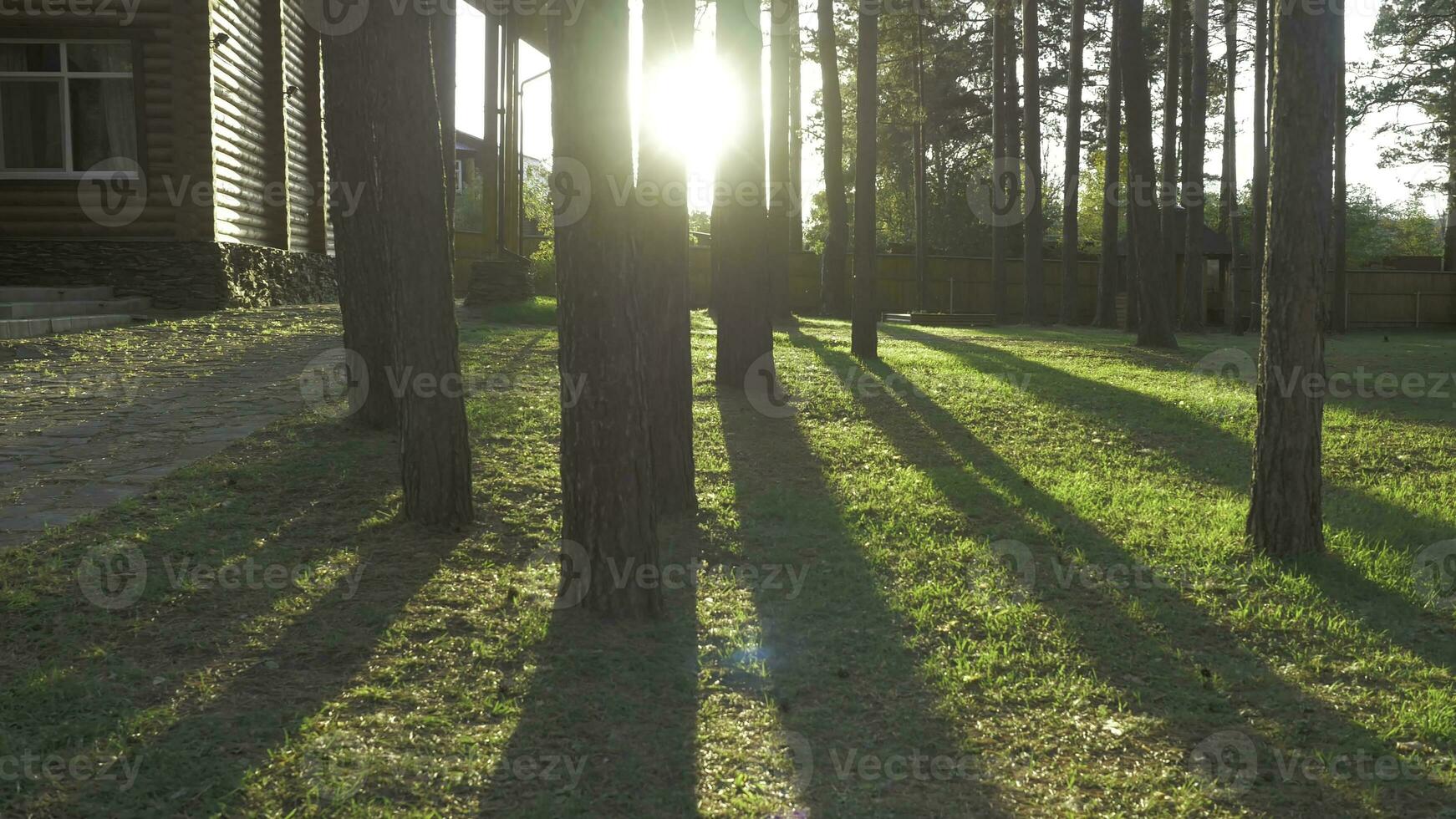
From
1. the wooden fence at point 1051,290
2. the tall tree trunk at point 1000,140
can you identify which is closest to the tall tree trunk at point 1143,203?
the tall tree trunk at point 1000,140

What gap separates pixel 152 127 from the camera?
15922 mm

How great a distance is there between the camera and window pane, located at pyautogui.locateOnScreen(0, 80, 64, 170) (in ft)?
52.2

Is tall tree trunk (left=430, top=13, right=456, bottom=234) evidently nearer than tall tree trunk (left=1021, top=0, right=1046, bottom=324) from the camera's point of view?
Yes

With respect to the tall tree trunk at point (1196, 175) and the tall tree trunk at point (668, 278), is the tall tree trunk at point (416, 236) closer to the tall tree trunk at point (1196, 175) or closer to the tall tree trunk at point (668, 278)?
the tall tree trunk at point (668, 278)

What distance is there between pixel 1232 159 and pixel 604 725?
3042cm

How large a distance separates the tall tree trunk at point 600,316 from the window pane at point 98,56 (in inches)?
540

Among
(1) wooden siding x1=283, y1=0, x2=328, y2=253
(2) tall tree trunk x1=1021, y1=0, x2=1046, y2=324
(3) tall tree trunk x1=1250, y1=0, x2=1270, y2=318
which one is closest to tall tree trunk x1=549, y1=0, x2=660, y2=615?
(1) wooden siding x1=283, y1=0, x2=328, y2=253

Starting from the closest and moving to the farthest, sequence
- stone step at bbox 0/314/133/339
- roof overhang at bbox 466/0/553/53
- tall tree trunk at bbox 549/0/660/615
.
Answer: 1. tall tree trunk at bbox 549/0/660/615
2. stone step at bbox 0/314/133/339
3. roof overhang at bbox 466/0/553/53

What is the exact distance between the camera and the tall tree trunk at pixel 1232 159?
91.7ft

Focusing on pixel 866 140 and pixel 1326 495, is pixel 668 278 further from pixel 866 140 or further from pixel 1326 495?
pixel 866 140

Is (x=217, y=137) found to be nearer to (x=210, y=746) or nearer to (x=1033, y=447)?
(x=1033, y=447)

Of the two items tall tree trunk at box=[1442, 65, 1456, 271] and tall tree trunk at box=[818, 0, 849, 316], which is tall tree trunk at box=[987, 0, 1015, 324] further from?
tall tree trunk at box=[1442, 65, 1456, 271]

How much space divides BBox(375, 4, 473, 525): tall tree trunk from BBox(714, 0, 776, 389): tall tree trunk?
576 centimetres

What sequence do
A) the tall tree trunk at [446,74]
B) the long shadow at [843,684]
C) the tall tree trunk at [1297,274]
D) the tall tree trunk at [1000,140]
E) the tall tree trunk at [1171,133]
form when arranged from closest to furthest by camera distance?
the long shadow at [843,684]
the tall tree trunk at [1297,274]
the tall tree trunk at [446,74]
the tall tree trunk at [1171,133]
the tall tree trunk at [1000,140]
